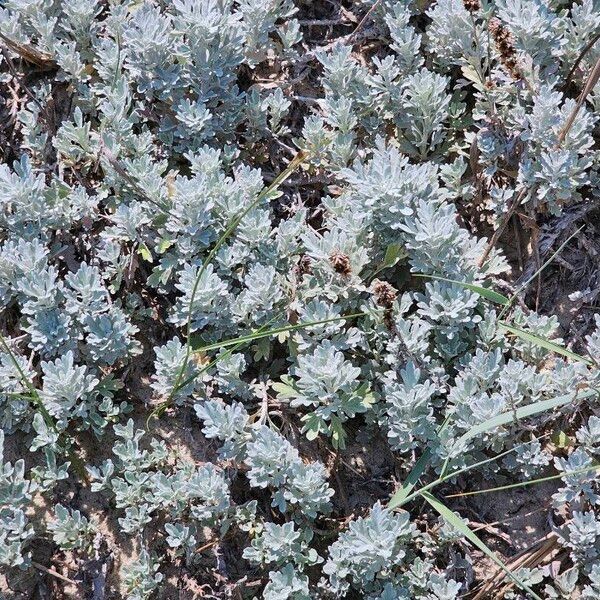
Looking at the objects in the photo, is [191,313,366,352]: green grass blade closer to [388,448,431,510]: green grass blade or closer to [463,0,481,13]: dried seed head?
[388,448,431,510]: green grass blade

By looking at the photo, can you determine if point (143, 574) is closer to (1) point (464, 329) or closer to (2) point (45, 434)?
(2) point (45, 434)

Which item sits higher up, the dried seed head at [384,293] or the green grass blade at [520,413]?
the dried seed head at [384,293]

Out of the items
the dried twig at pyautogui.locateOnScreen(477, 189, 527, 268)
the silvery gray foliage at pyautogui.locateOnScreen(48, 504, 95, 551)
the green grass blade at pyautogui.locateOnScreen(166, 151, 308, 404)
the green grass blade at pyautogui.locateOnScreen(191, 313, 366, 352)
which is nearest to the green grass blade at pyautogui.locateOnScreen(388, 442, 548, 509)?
the green grass blade at pyautogui.locateOnScreen(191, 313, 366, 352)

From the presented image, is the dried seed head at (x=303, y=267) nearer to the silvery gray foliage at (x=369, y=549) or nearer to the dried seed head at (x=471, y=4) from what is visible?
the silvery gray foliage at (x=369, y=549)

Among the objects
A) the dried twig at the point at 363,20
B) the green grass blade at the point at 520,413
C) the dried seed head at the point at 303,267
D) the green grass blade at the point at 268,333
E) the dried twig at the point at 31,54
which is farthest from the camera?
the dried twig at the point at 363,20

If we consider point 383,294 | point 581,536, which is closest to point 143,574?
point 383,294

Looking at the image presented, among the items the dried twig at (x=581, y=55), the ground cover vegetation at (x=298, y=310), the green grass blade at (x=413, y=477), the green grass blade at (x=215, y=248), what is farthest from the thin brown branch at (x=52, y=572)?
the dried twig at (x=581, y=55)
